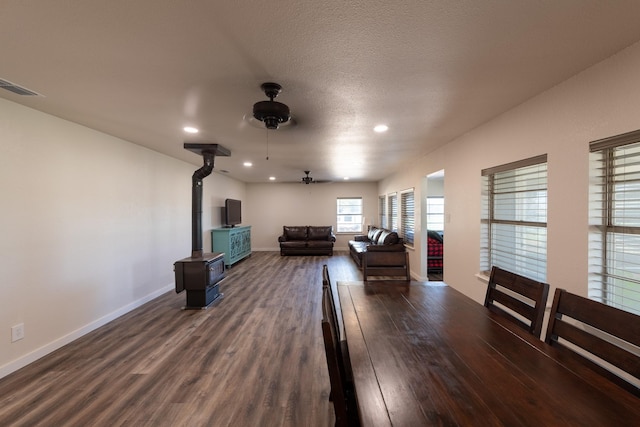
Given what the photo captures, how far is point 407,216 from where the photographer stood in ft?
18.9

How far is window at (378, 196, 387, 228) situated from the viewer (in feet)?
26.3

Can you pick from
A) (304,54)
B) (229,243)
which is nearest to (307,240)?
(229,243)

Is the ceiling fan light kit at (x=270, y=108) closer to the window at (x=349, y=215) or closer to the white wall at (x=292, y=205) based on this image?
the white wall at (x=292, y=205)

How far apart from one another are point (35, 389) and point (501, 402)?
310cm

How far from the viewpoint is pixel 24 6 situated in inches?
47.1

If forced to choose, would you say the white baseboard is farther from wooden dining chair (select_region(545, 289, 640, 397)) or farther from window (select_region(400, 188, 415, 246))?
window (select_region(400, 188, 415, 246))

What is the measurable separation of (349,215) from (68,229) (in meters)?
7.16

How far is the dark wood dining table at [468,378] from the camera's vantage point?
2.53 ft

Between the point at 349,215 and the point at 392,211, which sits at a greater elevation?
the point at 392,211

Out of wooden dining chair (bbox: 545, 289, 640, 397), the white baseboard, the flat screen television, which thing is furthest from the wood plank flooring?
the flat screen television

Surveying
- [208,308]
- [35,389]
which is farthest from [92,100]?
[208,308]

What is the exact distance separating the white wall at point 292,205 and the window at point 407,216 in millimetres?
2791

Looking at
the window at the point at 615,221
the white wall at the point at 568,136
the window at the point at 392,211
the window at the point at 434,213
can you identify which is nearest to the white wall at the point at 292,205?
the window at the point at 392,211

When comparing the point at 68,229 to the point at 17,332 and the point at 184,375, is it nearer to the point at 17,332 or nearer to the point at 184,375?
the point at 17,332
